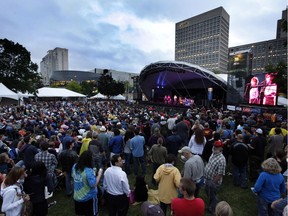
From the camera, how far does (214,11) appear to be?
→ 401 feet

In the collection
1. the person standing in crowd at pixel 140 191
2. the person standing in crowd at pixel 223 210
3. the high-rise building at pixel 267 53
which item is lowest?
the person standing in crowd at pixel 140 191

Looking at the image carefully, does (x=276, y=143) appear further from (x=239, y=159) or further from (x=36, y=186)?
(x=36, y=186)

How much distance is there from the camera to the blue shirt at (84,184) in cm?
298

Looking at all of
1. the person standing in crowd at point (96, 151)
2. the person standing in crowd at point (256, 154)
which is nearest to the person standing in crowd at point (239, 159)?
the person standing in crowd at point (256, 154)

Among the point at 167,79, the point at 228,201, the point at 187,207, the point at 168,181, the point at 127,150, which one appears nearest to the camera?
the point at 187,207

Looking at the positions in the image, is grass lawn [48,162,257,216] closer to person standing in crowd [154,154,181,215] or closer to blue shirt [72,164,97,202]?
person standing in crowd [154,154,181,215]

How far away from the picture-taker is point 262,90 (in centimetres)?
1662

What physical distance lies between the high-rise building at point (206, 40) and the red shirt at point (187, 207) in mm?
125724

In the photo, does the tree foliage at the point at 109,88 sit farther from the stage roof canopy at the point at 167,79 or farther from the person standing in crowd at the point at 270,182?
the person standing in crowd at the point at 270,182

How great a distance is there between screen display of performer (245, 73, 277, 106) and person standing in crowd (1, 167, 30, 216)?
17417 mm

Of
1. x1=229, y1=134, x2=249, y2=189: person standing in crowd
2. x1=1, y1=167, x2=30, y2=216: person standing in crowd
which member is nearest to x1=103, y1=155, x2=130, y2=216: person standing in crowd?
x1=1, y1=167, x2=30, y2=216: person standing in crowd

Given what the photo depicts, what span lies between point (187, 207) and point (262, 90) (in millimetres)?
17799

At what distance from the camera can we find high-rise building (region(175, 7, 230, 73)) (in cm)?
12138

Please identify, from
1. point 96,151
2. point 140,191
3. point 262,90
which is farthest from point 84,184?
point 262,90
